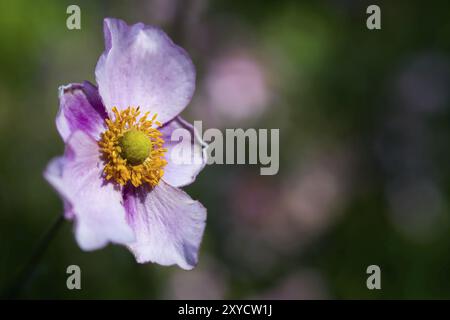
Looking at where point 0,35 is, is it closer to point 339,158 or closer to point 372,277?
point 339,158

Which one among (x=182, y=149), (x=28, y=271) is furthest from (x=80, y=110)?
(x=28, y=271)

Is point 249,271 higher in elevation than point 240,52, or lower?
lower

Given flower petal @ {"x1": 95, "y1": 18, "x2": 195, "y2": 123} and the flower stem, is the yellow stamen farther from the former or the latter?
the flower stem

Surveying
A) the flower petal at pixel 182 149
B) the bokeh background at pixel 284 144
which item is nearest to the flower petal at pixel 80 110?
the flower petal at pixel 182 149

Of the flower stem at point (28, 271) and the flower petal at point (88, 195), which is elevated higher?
the flower petal at point (88, 195)

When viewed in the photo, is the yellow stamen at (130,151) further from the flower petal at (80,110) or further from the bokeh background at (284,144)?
the bokeh background at (284,144)
